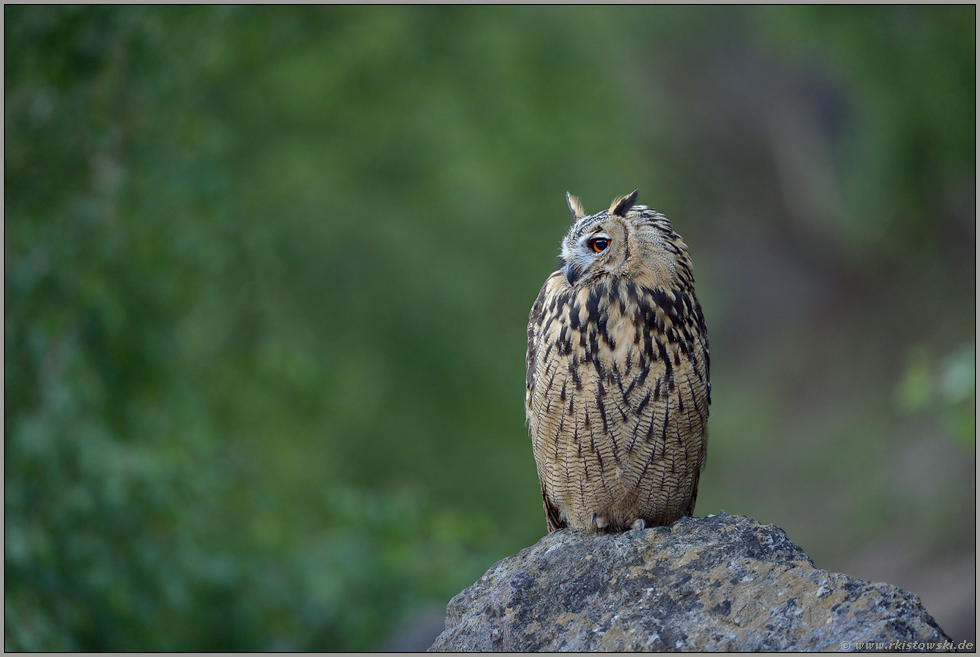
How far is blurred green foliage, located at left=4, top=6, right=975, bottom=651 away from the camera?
484 centimetres

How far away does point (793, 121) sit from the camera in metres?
21.3

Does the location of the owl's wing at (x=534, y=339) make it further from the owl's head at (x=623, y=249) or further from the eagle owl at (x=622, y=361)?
the owl's head at (x=623, y=249)

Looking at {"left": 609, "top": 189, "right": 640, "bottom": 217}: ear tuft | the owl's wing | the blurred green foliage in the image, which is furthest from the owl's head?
the blurred green foliage

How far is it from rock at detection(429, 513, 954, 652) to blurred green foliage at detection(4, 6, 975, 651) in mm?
2253

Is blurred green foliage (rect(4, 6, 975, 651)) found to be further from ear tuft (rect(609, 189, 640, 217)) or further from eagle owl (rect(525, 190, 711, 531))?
ear tuft (rect(609, 189, 640, 217))

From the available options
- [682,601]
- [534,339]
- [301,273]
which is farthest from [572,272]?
[301,273]

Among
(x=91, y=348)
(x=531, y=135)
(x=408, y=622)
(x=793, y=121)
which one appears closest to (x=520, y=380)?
(x=531, y=135)

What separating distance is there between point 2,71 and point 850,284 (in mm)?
18252

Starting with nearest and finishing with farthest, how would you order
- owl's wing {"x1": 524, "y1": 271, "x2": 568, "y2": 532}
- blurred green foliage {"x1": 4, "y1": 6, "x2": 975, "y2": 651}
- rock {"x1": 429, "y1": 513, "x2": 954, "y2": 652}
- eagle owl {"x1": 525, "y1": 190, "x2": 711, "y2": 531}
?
rock {"x1": 429, "y1": 513, "x2": 954, "y2": 652} < eagle owl {"x1": 525, "y1": 190, "x2": 711, "y2": 531} < owl's wing {"x1": 524, "y1": 271, "x2": 568, "y2": 532} < blurred green foliage {"x1": 4, "y1": 6, "x2": 975, "y2": 651}

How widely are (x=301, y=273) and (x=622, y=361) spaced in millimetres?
6369

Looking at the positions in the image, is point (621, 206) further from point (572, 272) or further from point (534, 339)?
point (534, 339)

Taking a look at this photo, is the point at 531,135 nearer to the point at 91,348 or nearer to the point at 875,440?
the point at 91,348

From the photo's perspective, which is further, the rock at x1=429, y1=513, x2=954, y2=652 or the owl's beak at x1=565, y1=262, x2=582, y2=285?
the owl's beak at x1=565, y1=262, x2=582, y2=285

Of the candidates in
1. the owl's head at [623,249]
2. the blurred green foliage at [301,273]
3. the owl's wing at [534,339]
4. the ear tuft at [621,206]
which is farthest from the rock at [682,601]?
the blurred green foliage at [301,273]
